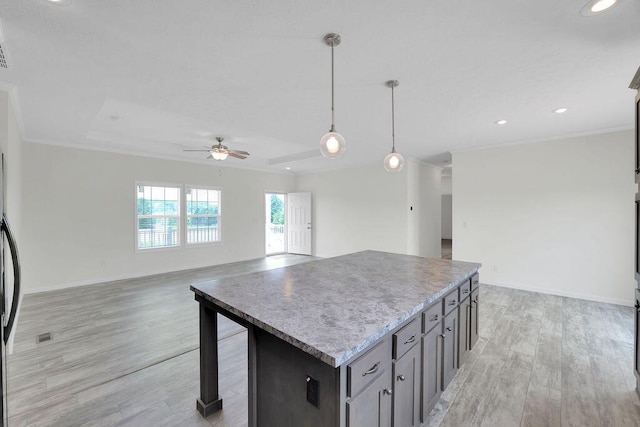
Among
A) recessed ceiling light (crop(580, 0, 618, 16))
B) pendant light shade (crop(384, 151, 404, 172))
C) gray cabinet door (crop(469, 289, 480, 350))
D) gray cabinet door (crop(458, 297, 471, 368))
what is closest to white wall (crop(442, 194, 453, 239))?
pendant light shade (crop(384, 151, 404, 172))

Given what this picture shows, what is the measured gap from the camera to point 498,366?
242 cm

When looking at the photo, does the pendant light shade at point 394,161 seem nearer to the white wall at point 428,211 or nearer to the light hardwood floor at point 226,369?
the light hardwood floor at point 226,369

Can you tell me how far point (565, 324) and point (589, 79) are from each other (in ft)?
8.93

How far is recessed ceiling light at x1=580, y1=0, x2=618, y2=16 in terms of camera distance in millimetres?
1564

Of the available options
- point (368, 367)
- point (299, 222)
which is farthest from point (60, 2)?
point (299, 222)

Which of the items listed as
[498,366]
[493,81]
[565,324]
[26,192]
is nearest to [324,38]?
[493,81]

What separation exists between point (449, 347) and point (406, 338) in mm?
826

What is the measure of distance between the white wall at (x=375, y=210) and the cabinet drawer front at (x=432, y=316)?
14.9 ft

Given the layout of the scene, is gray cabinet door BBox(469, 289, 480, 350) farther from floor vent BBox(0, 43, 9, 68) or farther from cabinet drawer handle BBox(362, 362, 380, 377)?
floor vent BBox(0, 43, 9, 68)

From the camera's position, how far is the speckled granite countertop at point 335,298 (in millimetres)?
1121

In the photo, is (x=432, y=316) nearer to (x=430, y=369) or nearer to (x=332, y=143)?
(x=430, y=369)

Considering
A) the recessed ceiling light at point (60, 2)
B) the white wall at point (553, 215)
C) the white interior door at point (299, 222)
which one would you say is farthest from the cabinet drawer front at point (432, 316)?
the white interior door at point (299, 222)

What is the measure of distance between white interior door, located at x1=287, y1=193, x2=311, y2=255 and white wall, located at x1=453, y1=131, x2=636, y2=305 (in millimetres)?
4149

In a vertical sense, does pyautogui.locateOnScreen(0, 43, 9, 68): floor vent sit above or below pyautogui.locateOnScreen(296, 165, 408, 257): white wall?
above
